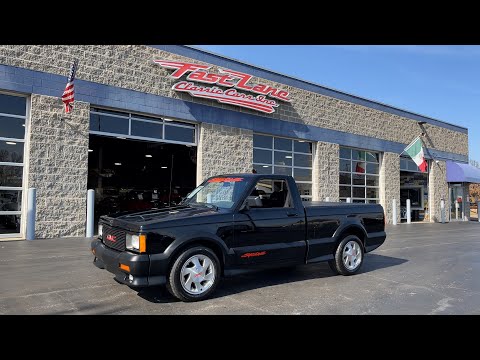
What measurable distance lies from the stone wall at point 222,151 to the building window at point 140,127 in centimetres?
52

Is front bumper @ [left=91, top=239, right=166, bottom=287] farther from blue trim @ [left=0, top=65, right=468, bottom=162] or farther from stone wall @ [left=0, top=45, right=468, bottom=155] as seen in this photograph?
stone wall @ [left=0, top=45, right=468, bottom=155]

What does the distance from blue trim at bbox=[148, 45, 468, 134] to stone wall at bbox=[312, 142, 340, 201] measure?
2776 mm

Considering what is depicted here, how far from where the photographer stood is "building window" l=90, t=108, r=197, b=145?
13.0 meters

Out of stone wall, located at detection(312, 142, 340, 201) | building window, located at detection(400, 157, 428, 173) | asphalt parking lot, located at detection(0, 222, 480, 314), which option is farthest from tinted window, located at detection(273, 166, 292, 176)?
building window, located at detection(400, 157, 428, 173)

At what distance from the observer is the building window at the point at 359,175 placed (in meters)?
20.6

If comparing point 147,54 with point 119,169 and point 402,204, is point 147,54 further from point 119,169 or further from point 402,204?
point 402,204

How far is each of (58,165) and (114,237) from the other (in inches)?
292

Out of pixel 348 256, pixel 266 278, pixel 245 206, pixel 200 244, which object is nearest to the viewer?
pixel 200 244

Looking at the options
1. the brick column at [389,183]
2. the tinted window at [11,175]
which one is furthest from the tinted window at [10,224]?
the brick column at [389,183]

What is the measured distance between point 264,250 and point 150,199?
16.1m

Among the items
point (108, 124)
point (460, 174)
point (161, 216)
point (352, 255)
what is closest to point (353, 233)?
point (352, 255)

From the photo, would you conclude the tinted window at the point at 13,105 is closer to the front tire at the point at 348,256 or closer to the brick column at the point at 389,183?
the front tire at the point at 348,256

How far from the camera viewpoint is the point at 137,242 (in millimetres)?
5066

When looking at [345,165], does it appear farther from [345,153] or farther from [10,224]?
[10,224]
